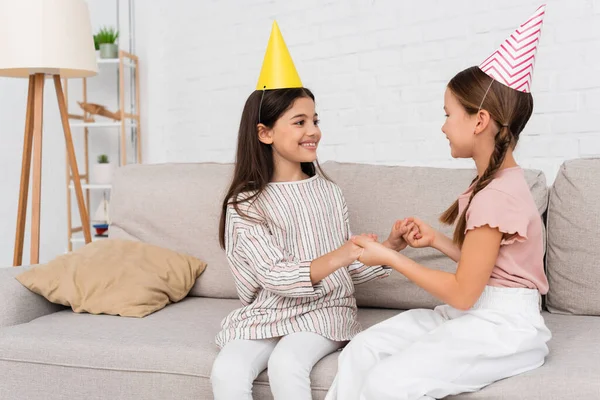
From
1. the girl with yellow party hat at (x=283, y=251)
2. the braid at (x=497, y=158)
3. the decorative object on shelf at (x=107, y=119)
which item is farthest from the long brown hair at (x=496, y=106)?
the decorative object on shelf at (x=107, y=119)

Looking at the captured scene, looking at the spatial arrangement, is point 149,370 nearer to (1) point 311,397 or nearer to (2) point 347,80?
(1) point 311,397

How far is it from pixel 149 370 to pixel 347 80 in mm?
1812

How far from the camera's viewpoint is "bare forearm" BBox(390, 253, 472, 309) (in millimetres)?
1459

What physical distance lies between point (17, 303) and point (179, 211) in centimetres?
54

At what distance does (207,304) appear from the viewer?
2164 millimetres

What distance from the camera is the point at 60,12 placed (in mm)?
2623

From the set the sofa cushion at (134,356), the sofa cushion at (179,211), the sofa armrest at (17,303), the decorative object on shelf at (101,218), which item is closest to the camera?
the sofa cushion at (134,356)

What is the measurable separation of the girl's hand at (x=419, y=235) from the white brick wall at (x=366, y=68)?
123 cm

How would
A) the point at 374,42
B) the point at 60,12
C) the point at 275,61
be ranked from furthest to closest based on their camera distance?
the point at 374,42
the point at 60,12
the point at 275,61

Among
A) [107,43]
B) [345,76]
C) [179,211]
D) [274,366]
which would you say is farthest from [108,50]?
[274,366]

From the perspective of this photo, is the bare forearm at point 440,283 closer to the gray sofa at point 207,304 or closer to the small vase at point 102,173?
the gray sofa at point 207,304

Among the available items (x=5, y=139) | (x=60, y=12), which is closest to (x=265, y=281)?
(x=60, y=12)

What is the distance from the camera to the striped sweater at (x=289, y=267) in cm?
167

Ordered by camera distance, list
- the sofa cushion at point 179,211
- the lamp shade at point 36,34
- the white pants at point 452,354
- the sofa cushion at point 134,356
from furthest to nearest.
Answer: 1. the lamp shade at point 36,34
2. the sofa cushion at point 179,211
3. the sofa cushion at point 134,356
4. the white pants at point 452,354
